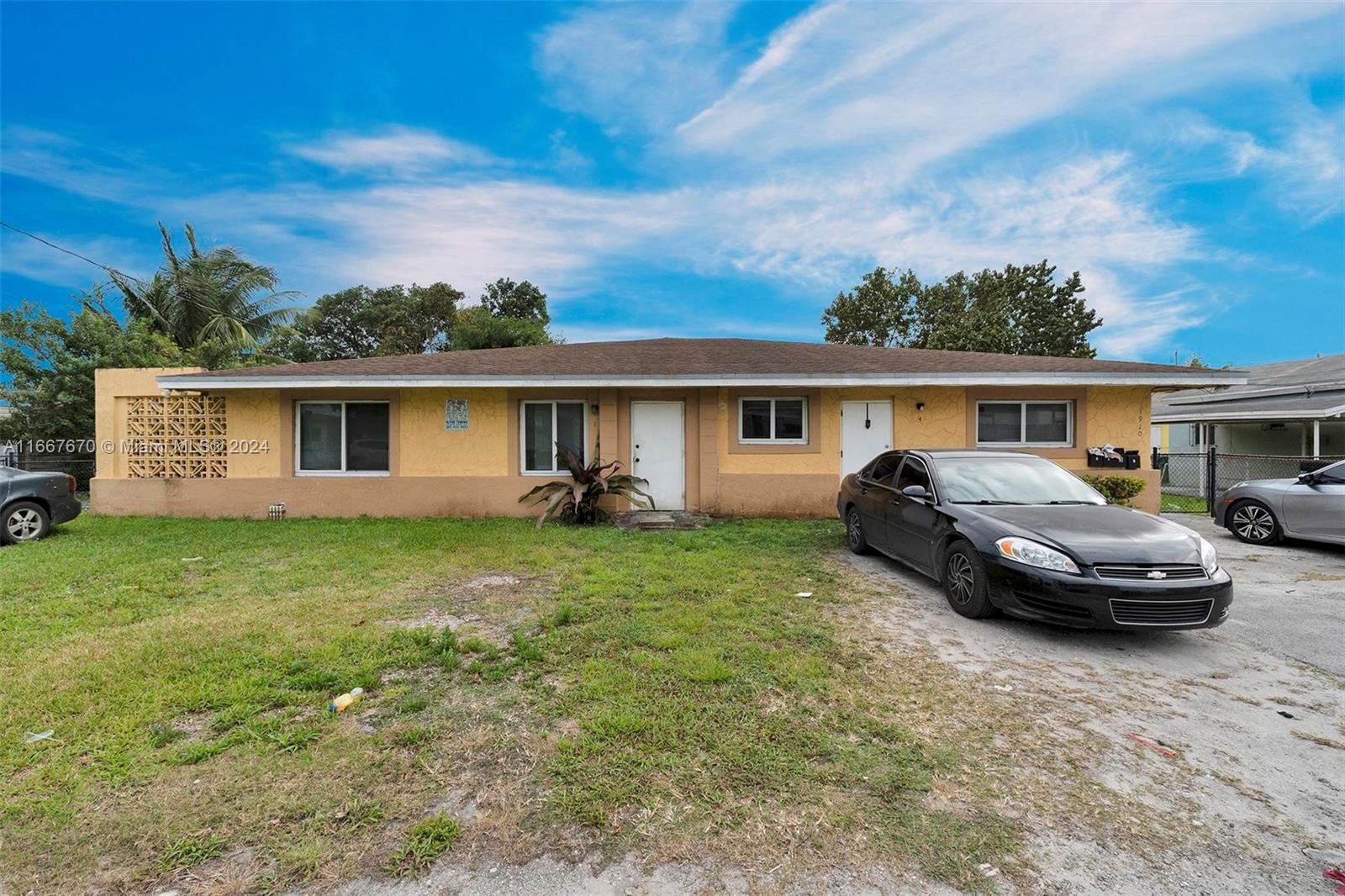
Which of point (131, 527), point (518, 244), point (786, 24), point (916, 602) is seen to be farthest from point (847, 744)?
point (518, 244)

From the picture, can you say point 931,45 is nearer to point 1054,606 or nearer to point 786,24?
point 786,24

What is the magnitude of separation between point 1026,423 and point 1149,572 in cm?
726

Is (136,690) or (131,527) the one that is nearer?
(136,690)

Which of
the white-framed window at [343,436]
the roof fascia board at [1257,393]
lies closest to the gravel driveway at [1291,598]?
the roof fascia board at [1257,393]

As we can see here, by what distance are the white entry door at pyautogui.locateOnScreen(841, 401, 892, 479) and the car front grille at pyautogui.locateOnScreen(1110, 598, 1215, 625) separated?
20.5 ft

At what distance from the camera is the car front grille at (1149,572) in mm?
3717

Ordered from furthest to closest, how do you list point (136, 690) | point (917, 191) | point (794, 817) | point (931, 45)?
point (917, 191), point (931, 45), point (136, 690), point (794, 817)

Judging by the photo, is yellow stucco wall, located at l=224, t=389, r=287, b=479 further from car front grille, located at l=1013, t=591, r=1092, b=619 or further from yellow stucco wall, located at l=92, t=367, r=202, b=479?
car front grille, located at l=1013, t=591, r=1092, b=619

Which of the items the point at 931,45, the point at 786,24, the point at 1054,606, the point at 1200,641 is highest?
the point at 786,24

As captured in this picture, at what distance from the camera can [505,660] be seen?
3520 mm

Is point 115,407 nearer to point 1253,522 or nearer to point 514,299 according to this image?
point 1253,522

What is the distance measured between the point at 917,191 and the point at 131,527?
20.1 m

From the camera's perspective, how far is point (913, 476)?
19.2 ft

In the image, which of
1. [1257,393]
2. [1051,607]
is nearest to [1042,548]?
[1051,607]
